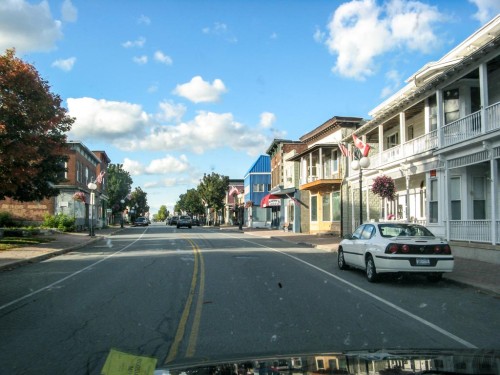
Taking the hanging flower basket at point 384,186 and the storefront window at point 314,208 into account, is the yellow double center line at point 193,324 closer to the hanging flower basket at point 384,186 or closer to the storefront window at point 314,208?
the hanging flower basket at point 384,186

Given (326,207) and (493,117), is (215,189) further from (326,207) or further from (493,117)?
(493,117)

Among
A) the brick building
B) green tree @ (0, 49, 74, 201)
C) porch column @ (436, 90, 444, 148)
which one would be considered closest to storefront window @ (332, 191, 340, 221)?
porch column @ (436, 90, 444, 148)

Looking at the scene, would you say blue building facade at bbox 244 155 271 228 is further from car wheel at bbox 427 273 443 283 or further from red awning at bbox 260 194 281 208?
car wheel at bbox 427 273 443 283

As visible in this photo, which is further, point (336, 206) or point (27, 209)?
point (27, 209)

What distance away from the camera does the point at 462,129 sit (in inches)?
701

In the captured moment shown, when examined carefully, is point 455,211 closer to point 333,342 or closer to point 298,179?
point 333,342

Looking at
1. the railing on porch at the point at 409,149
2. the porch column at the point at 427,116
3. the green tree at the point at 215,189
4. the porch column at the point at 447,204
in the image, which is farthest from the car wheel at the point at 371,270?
the green tree at the point at 215,189

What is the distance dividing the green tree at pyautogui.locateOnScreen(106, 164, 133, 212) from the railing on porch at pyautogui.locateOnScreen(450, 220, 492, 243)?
203ft

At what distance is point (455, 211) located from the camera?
1973 cm

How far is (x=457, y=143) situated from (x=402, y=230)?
635cm

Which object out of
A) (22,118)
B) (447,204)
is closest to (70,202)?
(22,118)

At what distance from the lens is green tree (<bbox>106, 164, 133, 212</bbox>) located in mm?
76688

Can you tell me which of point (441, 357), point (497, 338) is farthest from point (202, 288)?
point (441, 357)

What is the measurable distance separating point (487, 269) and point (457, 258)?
10.8 feet
